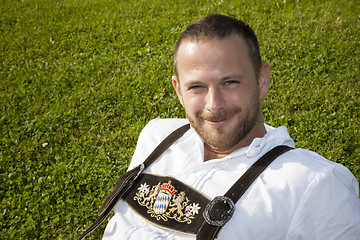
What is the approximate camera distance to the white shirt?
6.05 ft

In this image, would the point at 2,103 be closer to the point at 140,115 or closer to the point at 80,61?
the point at 80,61

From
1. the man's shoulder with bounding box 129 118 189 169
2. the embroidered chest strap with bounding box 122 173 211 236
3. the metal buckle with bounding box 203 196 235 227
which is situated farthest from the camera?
the man's shoulder with bounding box 129 118 189 169

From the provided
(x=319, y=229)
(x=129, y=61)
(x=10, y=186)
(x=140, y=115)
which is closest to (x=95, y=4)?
(x=129, y=61)

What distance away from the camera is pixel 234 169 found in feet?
7.45

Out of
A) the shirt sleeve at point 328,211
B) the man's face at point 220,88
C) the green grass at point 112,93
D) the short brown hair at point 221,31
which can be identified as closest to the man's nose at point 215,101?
the man's face at point 220,88

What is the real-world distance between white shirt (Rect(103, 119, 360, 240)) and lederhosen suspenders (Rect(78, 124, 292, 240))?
0.05 metres

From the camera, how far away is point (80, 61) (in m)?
7.42

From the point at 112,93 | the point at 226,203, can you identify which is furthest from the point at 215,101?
the point at 112,93

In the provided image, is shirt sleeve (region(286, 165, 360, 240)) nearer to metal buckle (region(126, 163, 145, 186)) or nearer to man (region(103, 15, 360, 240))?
man (region(103, 15, 360, 240))

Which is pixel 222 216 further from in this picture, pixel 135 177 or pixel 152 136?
pixel 152 136

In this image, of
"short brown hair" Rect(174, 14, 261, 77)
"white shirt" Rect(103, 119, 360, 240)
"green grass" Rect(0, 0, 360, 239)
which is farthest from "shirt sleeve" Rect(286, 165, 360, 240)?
"green grass" Rect(0, 0, 360, 239)

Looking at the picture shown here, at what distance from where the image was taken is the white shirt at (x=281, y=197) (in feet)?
6.05

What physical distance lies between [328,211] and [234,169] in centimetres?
68

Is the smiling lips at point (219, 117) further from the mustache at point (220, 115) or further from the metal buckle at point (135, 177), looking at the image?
the metal buckle at point (135, 177)
